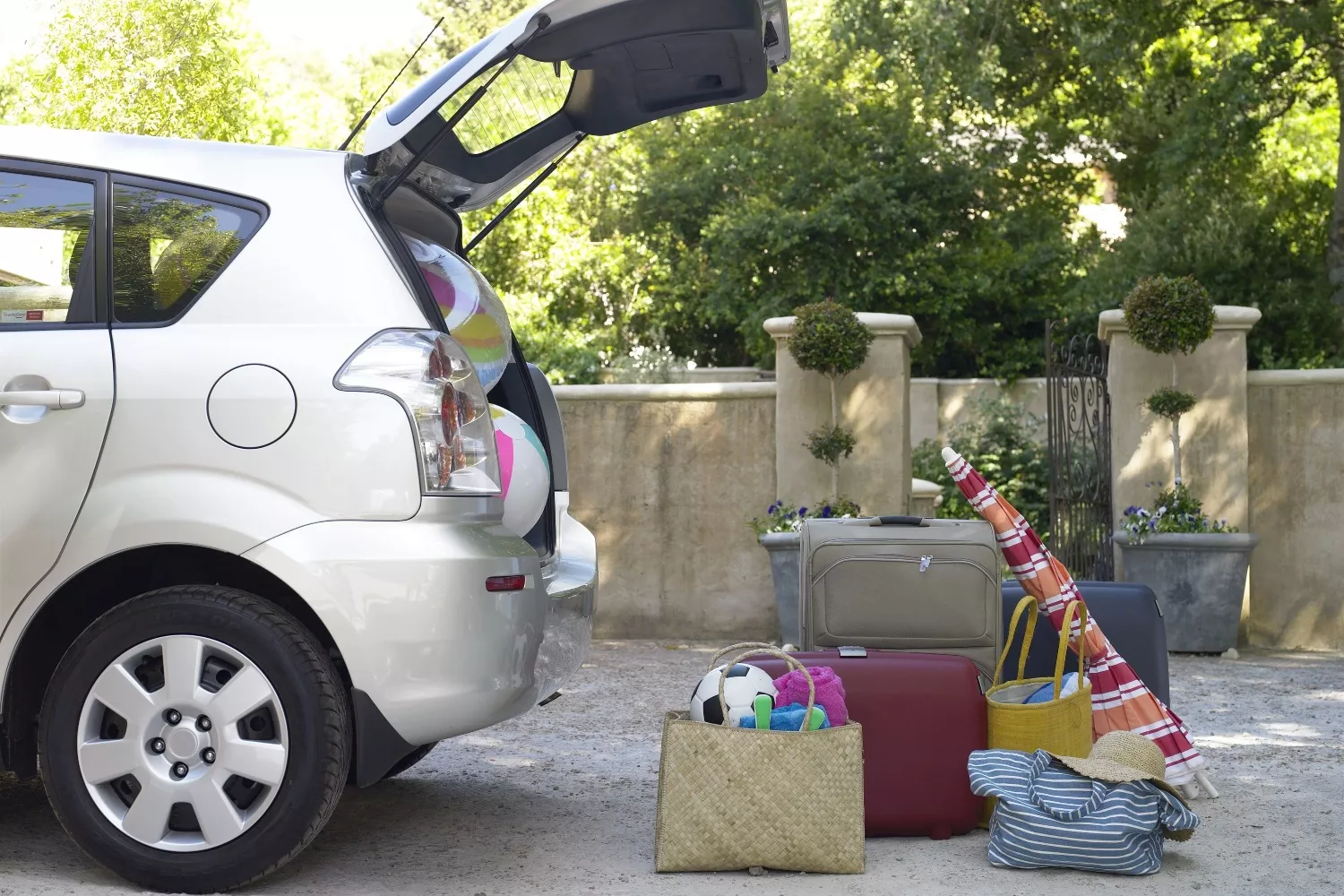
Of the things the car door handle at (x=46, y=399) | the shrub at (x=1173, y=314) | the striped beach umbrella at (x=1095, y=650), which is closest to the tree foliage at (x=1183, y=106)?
the shrub at (x=1173, y=314)

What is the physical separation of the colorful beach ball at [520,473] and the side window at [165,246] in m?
0.76

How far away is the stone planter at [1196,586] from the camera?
24.7ft

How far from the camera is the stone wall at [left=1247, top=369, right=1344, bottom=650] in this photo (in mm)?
7883

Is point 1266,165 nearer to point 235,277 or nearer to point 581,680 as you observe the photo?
point 581,680

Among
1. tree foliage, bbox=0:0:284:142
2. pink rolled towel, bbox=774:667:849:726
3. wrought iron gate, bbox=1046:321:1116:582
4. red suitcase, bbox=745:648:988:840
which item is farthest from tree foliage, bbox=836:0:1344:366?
pink rolled towel, bbox=774:667:849:726

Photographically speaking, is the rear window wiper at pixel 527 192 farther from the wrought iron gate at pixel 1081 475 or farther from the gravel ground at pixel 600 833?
the wrought iron gate at pixel 1081 475

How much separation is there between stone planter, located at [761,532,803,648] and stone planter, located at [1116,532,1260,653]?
1.93m

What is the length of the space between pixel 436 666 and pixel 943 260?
1579 centimetres

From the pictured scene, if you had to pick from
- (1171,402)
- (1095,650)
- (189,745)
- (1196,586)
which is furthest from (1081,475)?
(189,745)

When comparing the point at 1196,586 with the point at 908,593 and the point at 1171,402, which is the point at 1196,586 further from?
the point at 908,593

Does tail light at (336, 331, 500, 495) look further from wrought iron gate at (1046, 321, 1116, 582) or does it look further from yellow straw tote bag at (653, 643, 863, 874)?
wrought iron gate at (1046, 321, 1116, 582)

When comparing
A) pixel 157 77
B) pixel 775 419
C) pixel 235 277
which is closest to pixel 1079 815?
pixel 235 277

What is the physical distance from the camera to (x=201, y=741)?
296 centimetres

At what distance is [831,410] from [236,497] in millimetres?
5287
